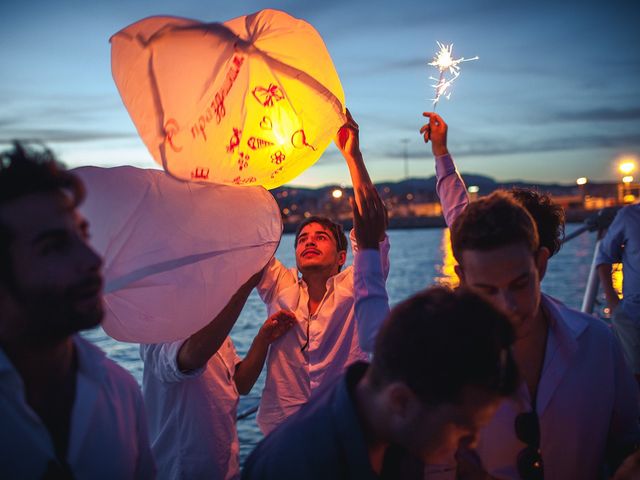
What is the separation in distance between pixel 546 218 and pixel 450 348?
129cm

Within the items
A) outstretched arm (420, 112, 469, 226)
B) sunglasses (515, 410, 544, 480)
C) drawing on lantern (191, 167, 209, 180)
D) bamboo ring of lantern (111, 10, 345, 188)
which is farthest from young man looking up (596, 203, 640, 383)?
drawing on lantern (191, 167, 209, 180)

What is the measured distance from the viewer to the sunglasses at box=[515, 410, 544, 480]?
196 centimetres

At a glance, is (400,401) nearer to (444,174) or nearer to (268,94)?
(268,94)

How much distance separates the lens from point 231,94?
7.19 feet

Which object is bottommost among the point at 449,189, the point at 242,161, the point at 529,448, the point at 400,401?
the point at 529,448

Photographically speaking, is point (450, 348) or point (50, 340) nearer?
point (450, 348)

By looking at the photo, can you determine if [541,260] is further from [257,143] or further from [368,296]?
[257,143]

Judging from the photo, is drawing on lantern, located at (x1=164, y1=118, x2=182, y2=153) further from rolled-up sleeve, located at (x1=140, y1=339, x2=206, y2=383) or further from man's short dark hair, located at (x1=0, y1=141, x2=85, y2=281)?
rolled-up sleeve, located at (x1=140, y1=339, x2=206, y2=383)

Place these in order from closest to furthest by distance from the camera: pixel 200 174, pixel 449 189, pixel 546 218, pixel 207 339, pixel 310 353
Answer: pixel 200 174, pixel 546 218, pixel 207 339, pixel 449 189, pixel 310 353

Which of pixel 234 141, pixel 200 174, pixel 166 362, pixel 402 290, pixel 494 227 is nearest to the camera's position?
pixel 494 227

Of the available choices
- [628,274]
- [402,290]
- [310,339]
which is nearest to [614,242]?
[628,274]

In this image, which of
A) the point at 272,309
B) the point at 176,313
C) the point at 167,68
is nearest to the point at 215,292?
the point at 176,313

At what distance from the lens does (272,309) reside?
357 cm

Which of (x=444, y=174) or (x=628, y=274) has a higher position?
(x=444, y=174)
